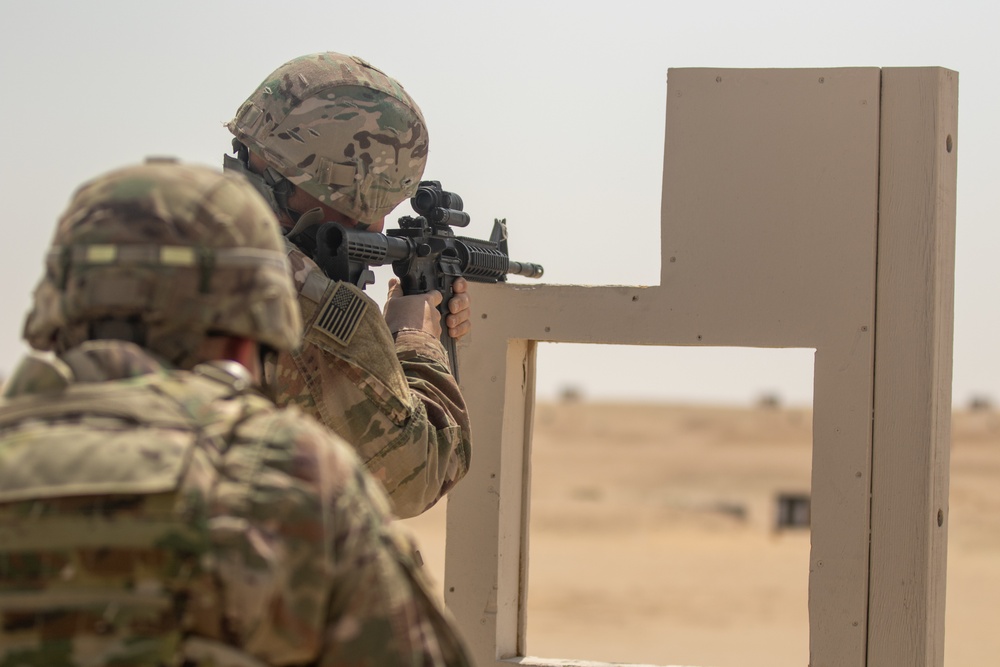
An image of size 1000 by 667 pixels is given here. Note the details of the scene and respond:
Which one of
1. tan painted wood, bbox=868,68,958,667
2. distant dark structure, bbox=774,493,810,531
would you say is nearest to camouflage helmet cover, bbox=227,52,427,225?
tan painted wood, bbox=868,68,958,667

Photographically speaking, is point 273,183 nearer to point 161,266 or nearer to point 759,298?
point 759,298

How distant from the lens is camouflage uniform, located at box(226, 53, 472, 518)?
3498mm

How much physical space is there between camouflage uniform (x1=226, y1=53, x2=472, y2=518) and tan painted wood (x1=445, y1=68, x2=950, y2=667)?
3.38 feet

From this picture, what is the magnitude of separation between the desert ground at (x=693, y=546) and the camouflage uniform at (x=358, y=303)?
452 inches

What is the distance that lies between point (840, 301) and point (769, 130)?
643 mm

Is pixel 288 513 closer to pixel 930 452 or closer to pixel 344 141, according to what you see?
pixel 344 141

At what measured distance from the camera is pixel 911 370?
4445 millimetres

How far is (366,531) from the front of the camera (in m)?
1.91

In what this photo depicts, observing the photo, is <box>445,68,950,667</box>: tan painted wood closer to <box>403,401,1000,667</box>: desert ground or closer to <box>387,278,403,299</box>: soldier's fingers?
<box>387,278,403,299</box>: soldier's fingers

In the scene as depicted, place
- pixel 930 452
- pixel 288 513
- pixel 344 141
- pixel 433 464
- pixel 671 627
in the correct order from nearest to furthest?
pixel 288 513, pixel 433 464, pixel 344 141, pixel 930 452, pixel 671 627

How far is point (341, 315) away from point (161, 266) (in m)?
1.54

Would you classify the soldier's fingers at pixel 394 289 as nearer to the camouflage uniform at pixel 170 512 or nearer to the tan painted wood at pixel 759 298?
the tan painted wood at pixel 759 298

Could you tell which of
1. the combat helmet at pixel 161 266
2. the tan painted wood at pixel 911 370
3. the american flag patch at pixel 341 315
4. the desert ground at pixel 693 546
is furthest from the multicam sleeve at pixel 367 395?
the desert ground at pixel 693 546

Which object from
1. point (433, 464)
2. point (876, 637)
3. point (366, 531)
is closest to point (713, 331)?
point (876, 637)
